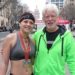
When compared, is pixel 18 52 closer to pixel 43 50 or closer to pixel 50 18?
pixel 43 50

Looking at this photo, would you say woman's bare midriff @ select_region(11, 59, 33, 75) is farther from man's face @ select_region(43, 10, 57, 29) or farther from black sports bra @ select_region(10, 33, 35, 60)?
man's face @ select_region(43, 10, 57, 29)

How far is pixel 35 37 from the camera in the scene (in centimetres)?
446

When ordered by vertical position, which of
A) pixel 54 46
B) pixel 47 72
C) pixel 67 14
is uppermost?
pixel 54 46

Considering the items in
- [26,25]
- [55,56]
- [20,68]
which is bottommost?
[20,68]

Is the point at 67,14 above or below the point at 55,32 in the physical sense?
below

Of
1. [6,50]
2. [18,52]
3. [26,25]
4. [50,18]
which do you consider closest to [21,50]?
[18,52]

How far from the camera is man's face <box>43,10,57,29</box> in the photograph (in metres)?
4.26

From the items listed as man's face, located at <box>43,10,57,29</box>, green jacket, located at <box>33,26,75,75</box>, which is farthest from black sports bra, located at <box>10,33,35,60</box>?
man's face, located at <box>43,10,57,29</box>

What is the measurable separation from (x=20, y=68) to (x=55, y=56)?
46 centimetres

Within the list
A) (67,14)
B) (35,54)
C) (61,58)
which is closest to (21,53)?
(35,54)

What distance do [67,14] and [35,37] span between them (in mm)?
95591

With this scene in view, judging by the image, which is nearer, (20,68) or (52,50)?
(52,50)

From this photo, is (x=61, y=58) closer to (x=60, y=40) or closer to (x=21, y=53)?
(x=60, y=40)

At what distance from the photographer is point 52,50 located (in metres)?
4.25
